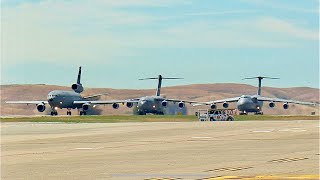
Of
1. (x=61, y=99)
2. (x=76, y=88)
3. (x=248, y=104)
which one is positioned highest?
(x=76, y=88)

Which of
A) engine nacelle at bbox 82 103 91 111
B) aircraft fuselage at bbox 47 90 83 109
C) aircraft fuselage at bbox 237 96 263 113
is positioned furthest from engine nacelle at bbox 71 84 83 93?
aircraft fuselage at bbox 237 96 263 113

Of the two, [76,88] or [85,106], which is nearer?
[85,106]

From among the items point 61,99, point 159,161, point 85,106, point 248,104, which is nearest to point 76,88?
point 85,106

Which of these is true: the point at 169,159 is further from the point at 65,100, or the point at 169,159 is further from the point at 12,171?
the point at 65,100

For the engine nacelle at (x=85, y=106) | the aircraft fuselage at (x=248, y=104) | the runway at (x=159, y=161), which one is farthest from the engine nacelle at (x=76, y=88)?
the runway at (x=159, y=161)

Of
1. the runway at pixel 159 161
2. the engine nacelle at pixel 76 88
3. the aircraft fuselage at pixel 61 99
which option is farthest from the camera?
the engine nacelle at pixel 76 88

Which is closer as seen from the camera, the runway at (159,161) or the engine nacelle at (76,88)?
the runway at (159,161)

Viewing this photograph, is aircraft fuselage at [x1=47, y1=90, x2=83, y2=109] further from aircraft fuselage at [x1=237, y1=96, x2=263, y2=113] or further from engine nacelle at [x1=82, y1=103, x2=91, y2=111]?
aircraft fuselage at [x1=237, y1=96, x2=263, y2=113]

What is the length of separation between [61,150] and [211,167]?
32.4ft

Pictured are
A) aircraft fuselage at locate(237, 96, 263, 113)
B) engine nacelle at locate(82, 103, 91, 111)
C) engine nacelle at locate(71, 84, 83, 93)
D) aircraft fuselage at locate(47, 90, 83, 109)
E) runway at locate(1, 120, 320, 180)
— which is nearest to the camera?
runway at locate(1, 120, 320, 180)

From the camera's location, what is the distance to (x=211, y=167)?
66.2 ft

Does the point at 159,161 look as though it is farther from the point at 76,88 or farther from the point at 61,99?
the point at 76,88

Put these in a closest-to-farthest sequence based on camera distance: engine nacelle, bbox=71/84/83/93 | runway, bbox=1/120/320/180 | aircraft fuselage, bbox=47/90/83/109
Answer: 1. runway, bbox=1/120/320/180
2. aircraft fuselage, bbox=47/90/83/109
3. engine nacelle, bbox=71/84/83/93

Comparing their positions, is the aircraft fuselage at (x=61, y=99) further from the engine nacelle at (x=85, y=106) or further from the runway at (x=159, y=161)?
the runway at (x=159, y=161)
